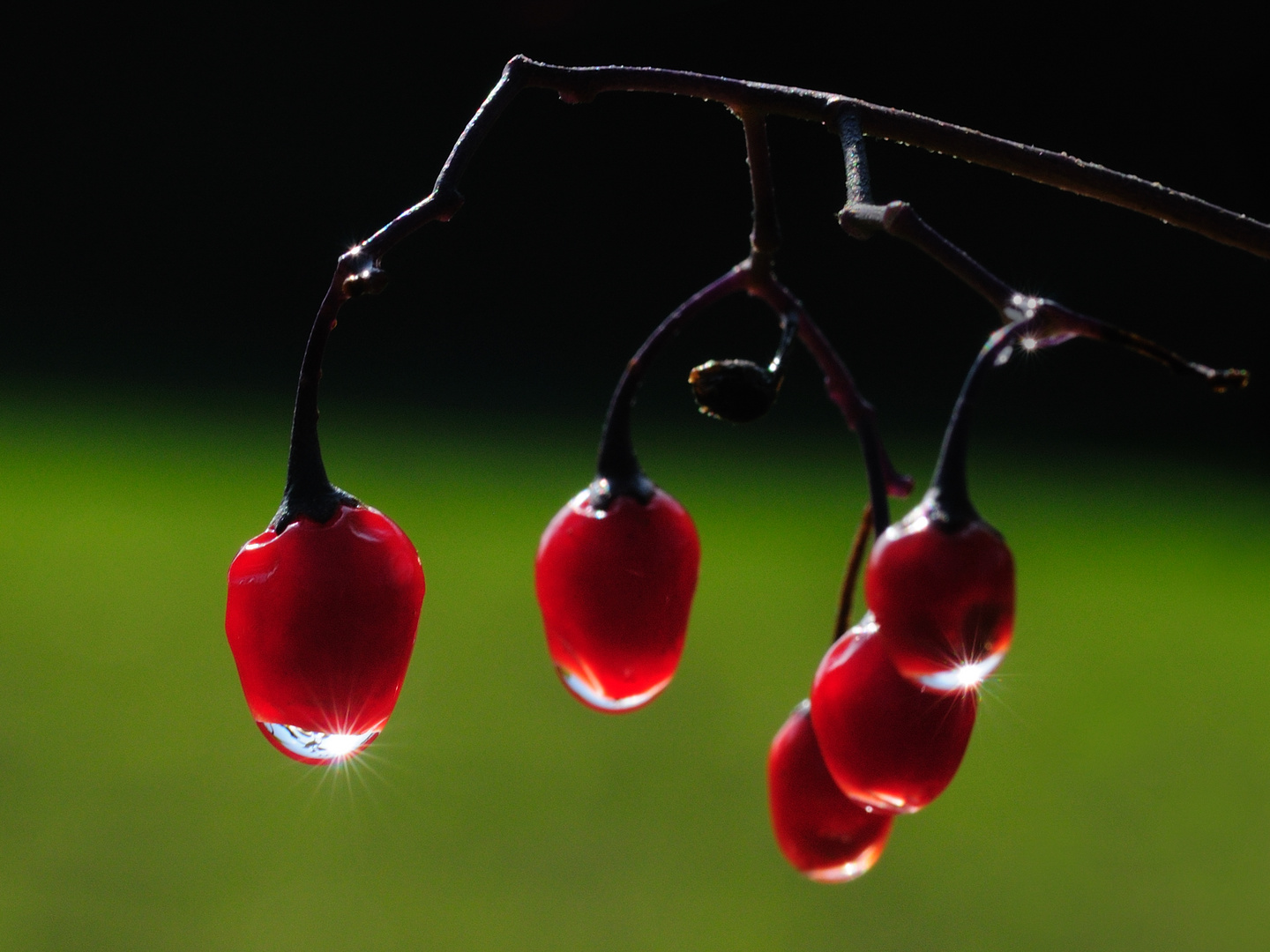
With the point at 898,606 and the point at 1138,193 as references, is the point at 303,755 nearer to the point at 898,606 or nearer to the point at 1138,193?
the point at 898,606

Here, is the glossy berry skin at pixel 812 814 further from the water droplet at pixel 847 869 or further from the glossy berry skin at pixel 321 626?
the glossy berry skin at pixel 321 626

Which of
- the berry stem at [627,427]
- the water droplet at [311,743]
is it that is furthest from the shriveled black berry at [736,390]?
the water droplet at [311,743]

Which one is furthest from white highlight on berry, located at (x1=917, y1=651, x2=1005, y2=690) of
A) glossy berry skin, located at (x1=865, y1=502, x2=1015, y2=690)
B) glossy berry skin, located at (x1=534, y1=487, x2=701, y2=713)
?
glossy berry skin, located at (x1=534, y1=487, x2=701, y2=713)

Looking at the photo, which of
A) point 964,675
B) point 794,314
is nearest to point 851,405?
point 794,314

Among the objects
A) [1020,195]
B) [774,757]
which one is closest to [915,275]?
[1020,195]

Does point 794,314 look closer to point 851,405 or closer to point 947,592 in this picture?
point 851,405

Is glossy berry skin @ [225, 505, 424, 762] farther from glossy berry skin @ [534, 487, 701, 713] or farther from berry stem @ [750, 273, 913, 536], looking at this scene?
berry stem @ [750, 273, 913, 536]
